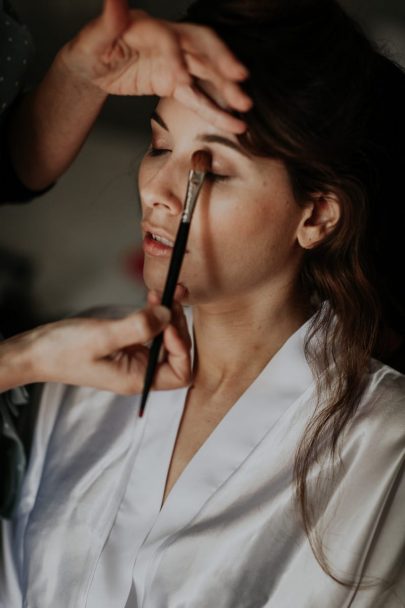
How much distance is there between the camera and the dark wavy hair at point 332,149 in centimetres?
80

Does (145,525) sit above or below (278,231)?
below

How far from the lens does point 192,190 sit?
0.79 metres

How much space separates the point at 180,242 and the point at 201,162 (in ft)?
0.33

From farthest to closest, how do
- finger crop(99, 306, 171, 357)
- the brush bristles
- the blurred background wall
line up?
the blurred background wall < the brush bristles < finger crop(99, 306, 171, 357)

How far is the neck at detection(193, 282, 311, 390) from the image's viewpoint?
96cm

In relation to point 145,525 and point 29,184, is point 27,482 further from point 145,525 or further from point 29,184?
point 29,184

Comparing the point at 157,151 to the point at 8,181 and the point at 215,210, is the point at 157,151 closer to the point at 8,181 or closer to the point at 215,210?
the point at 215,210

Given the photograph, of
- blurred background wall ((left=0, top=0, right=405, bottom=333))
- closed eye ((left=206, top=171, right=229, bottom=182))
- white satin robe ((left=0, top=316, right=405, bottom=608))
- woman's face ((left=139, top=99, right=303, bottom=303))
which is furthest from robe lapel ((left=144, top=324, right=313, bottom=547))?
blurred background wall ((left=0, top=0, right=405, bottom=333))

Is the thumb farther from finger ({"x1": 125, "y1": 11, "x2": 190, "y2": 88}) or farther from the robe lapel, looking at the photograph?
the robe lapel

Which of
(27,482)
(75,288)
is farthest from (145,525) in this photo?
(75,288)

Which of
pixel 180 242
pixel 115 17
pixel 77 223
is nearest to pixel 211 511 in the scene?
pixel 180 242

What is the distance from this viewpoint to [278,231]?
0.88 m

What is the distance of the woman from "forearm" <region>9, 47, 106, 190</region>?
11 centimetres

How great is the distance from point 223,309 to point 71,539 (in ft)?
1.14
